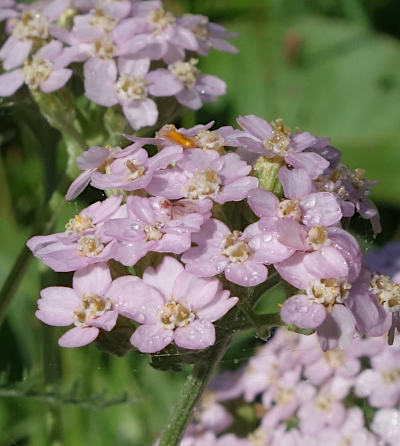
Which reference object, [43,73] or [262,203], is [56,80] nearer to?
[43,73]

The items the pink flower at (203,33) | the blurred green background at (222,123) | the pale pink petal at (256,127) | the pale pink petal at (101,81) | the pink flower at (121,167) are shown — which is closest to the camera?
the pink flower at (121,167)

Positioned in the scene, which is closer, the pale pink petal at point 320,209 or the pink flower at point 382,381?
the pale pink petal at point 320,209

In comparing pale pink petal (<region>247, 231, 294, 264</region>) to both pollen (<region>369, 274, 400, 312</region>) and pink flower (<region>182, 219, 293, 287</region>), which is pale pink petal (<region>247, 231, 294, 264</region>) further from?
pollen (<region>369, 274, 400, 312</region>)

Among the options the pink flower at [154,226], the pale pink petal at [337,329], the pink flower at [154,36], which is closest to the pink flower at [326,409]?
the pale pink petal at [337,329]

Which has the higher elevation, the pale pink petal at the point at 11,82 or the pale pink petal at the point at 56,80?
the pale pink petal at the point at 56,80

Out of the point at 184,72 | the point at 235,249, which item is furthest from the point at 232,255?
the point at 184,72

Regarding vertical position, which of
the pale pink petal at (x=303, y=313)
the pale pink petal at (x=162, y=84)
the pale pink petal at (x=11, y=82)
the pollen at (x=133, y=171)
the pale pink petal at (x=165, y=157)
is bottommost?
the pale pink petal at (x=11, y=82)

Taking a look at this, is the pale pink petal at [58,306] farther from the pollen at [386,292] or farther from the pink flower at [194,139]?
the pollen at [386,292]

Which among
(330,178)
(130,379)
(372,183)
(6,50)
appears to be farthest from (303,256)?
(130,379)
